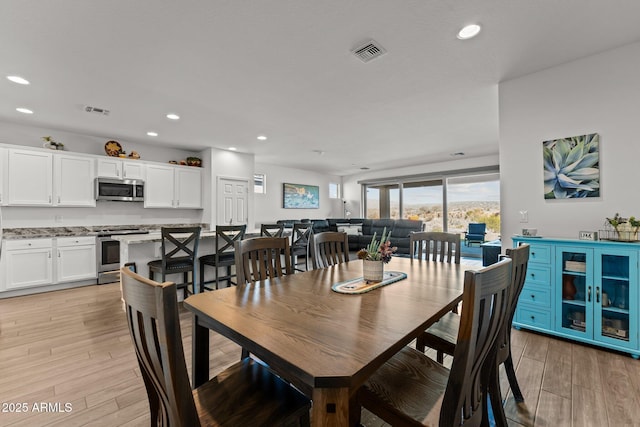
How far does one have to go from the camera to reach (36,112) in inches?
149

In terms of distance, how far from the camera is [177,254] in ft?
11.2

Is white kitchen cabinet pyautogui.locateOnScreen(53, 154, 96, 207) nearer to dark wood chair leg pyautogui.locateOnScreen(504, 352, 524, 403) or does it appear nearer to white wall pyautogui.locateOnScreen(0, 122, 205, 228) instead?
white wall pyautogui.locateOnScreen(0, 122, 205, 228)

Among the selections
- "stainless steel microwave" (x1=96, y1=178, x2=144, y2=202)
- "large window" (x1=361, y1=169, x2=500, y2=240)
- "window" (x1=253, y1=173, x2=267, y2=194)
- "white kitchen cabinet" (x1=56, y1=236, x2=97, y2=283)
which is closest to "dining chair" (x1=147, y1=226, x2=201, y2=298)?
"white kitchen cabinet" (x1=56, y1=236, x2=97, y2=283)

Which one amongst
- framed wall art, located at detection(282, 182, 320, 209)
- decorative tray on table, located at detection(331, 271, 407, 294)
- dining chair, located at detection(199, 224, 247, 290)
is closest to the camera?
decorative tray on table, located at detection(331, 271, 407, 294)

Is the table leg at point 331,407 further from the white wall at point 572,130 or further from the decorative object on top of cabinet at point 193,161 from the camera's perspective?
the decorative object on top of cabinet at point 193,161

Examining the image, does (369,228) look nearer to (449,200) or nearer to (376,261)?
(449,200)

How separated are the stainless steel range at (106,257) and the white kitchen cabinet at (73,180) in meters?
0.60

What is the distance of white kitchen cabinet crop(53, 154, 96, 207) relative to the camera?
14.6 feet

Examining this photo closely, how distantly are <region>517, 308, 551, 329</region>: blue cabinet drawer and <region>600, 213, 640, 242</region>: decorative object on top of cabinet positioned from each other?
2.82ft

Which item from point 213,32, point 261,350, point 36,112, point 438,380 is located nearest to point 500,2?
point 213,32

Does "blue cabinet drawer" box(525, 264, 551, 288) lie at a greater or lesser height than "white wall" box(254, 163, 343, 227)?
lesser

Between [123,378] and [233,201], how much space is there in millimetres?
4411

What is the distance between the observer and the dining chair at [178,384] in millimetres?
724

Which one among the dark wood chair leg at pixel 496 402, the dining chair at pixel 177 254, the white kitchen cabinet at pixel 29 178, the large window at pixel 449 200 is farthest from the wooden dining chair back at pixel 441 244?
the white kitchen cabinet at pixel 29 178
